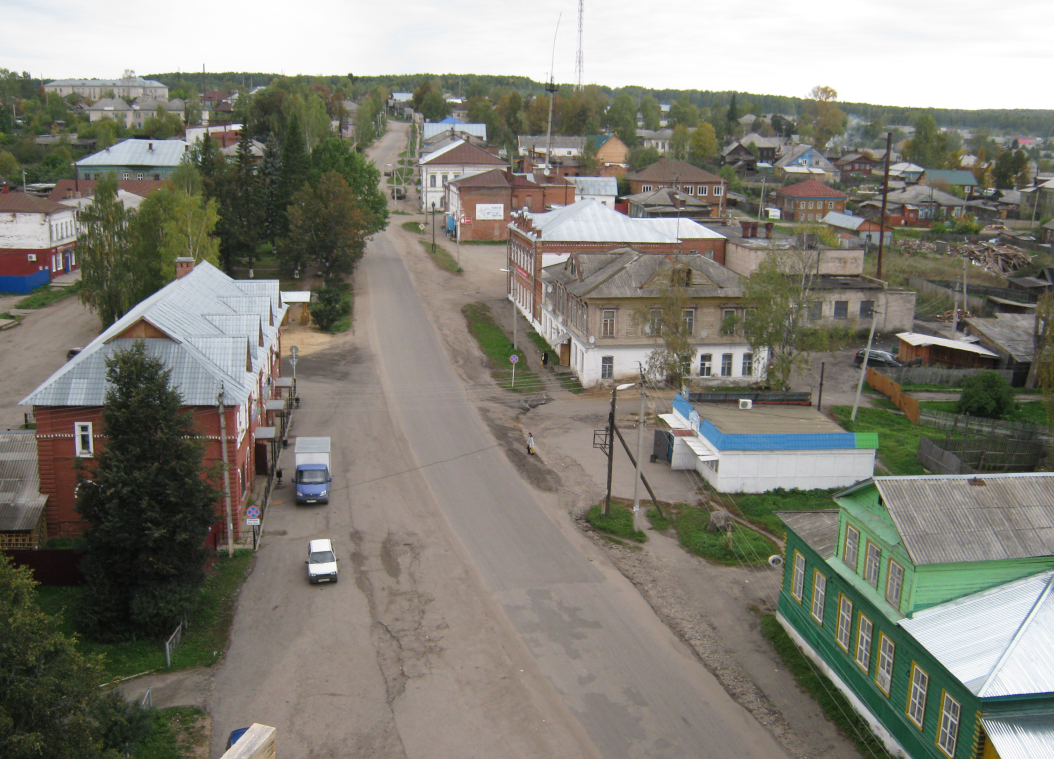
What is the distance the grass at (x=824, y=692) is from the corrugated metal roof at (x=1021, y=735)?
3.03 m

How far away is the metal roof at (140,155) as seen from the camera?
297 feet

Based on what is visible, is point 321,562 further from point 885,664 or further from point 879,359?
point 879,359

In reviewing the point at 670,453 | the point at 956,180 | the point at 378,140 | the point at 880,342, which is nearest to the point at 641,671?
the point at 670,453

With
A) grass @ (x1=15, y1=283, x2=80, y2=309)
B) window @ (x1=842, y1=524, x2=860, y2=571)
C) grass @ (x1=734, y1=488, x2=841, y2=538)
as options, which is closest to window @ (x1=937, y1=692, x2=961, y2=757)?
window @ (x1=842, y1=524, x2=860, y2=571)

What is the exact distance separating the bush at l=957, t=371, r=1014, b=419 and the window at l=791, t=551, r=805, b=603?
21.5 metres

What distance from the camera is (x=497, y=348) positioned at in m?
46.8

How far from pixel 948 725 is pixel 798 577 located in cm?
598

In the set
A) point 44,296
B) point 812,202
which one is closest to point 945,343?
point 44,296

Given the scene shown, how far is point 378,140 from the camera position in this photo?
158 metres

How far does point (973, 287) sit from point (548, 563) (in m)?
51.0

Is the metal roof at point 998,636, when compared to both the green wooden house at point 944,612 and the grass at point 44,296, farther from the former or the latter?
the grass at point 44,296

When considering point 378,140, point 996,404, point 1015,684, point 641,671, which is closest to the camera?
point 1015,684

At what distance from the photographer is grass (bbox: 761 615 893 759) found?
17172 mm

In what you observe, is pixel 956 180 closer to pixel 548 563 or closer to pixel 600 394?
pixel 600 394
